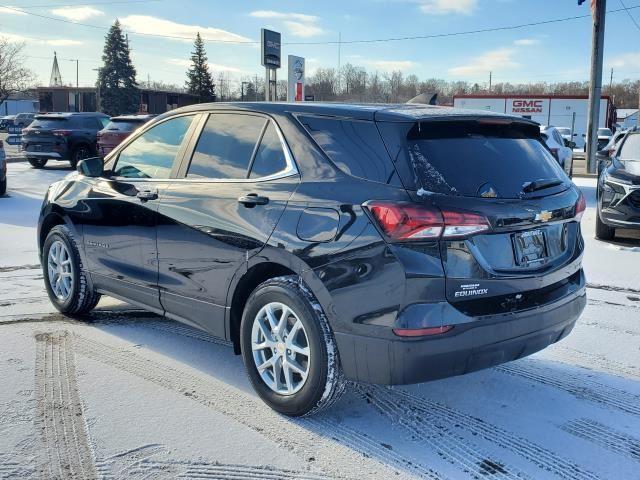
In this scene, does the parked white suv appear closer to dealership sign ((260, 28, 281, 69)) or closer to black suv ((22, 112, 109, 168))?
dealership sign ((260, 28, 281, 69))

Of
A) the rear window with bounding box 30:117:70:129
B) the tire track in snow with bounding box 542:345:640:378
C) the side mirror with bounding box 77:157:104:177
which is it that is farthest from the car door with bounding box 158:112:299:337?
the rear window with bounding box 30:117:70:129

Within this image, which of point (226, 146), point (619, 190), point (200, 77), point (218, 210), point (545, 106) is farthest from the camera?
point (200, 77)

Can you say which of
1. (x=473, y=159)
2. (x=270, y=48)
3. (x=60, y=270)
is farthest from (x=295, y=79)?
(x=473, y=159)

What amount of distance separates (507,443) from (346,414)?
887mm

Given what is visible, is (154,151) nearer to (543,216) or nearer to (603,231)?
(543,216)

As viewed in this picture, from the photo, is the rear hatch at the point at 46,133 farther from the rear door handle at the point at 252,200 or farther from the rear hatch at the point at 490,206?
the rear hatch at the point at 490,206

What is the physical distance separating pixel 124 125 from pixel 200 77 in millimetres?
57319

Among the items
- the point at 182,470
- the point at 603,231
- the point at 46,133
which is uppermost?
the point at 46,133

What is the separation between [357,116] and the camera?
3.38m

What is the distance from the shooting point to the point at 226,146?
4.03m

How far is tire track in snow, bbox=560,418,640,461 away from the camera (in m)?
3.22

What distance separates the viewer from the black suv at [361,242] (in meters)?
3.01

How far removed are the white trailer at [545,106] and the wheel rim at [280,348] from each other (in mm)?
46057

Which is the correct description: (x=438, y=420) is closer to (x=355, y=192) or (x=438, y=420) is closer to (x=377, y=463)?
(x=377, y=463)
